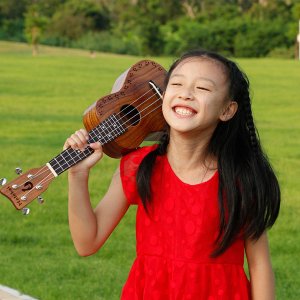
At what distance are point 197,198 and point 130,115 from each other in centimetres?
38

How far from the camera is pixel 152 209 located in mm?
2877

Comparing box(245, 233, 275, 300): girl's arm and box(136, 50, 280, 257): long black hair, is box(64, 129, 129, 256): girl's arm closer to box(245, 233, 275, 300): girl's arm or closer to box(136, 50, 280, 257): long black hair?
box(136, 50, 280, 257): long black hair

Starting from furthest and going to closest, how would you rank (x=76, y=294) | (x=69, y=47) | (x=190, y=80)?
→ (x=69, y=47), (x=76, y=294), (x=190, y=80)

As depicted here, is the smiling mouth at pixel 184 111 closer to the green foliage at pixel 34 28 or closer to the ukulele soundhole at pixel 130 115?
the ukulele soundhole at pixel 130 115

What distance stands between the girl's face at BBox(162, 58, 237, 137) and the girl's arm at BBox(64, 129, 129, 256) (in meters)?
0.25

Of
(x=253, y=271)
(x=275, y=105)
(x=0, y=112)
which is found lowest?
(x=275, y=105)

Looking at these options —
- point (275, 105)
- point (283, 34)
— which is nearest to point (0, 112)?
point (275, 105)

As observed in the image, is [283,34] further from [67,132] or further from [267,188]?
[267,188]

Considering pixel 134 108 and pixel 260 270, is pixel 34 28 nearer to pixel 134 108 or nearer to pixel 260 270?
pixel 134 108

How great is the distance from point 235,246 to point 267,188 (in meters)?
0.19

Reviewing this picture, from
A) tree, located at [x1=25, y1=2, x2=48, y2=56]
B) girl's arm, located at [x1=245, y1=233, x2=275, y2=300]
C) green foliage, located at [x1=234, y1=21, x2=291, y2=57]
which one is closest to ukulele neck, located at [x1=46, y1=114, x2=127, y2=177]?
girl's arm, located at [x1=245, y1=233, x2=275, y2=300]

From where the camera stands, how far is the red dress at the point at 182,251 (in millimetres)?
2795

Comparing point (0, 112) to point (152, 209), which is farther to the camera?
point (0, 112)

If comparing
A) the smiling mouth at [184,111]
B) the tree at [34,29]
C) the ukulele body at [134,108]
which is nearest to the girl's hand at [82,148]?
the ukulele body at [134,108]
